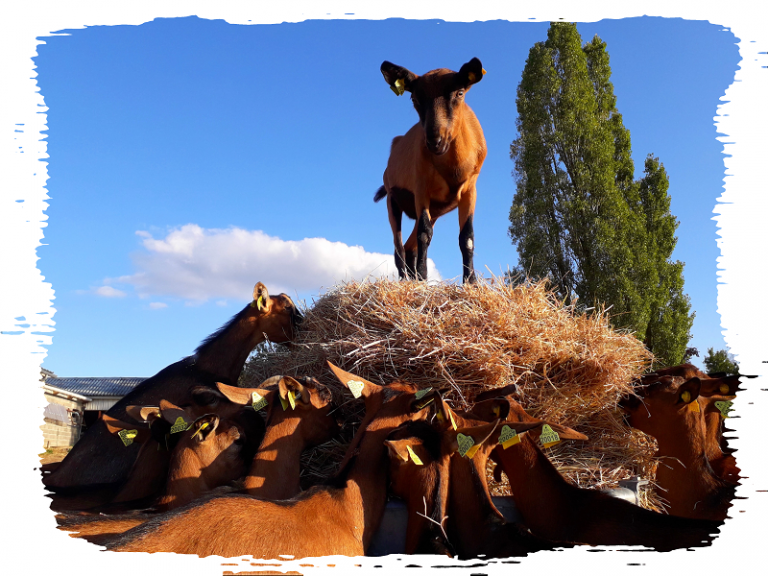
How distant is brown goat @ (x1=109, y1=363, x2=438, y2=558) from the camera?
8.09 feet

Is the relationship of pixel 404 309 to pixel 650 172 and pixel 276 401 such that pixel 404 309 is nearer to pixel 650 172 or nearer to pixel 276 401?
pixel 276 401

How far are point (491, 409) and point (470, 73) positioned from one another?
3328 millimetres

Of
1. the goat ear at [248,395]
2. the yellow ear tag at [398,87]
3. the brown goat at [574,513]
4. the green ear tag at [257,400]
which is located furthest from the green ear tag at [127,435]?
the yellow ear tag at [398,87]

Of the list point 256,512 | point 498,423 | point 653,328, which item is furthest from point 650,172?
point 256,512

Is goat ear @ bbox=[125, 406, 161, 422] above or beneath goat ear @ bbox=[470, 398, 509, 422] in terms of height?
beneath

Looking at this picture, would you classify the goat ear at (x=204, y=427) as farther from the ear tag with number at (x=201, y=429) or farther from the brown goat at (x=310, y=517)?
the brown goat at (x=310, y=517)

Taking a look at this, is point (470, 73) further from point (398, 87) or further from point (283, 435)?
point (283, 435)

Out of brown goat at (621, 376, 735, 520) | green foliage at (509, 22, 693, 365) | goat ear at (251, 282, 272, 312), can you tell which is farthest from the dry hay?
green foliage at (509, 22, 693, 365)

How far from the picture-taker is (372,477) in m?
3.34

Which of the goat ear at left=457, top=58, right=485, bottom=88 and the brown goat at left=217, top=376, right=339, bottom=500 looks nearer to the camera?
the brown goat at left=217, top=376, right=339, bottom=500

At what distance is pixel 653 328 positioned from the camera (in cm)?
1845

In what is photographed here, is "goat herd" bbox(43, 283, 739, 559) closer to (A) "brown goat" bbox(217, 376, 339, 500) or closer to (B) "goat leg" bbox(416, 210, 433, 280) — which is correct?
(A) "brown goat" bbox(217, 376, 339, 500)

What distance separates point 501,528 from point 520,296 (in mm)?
2095

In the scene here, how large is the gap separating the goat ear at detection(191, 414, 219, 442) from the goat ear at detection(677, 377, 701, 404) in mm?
3457
